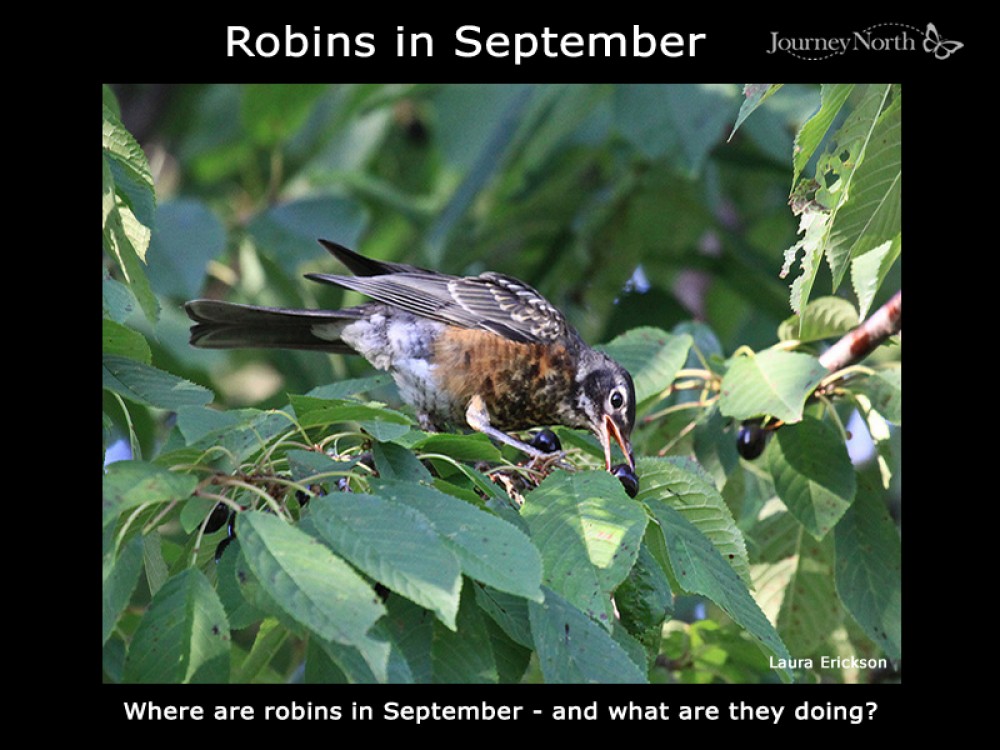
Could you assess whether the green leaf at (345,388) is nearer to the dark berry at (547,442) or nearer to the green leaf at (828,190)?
the dark berry at (547,442)

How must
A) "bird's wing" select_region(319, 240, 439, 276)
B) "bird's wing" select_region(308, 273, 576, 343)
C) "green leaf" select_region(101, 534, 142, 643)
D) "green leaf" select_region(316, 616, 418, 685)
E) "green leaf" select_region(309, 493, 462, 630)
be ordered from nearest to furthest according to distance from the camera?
"green leaf" select_region(316, 616, 418, 685)
"green leaf" select_region(309, 493, 462, 630)
"green leaf" select_region(101, 534, 142, 643)
"bird's wing" select_region(319, 240, 439, 276)
"bird's wing" select_region(308, 273, 576, 343)

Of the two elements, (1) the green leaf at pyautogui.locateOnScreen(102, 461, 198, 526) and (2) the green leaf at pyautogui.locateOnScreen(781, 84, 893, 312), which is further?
(2) the green leaf at pyautogui.locateOnScreen(781, 84, 893, 312)

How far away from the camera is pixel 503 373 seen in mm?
5477

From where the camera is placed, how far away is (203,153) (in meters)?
8.96

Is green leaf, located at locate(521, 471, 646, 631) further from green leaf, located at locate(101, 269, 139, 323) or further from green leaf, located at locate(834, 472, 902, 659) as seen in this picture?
green leaf, located at locate(834, 472, 902, 659)

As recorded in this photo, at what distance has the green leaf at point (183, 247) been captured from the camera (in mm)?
6418

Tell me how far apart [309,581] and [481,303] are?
11.4 feet

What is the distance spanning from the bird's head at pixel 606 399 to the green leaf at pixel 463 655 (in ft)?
5.99

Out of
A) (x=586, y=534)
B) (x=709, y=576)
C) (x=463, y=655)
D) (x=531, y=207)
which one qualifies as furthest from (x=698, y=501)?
(x=531, y=207)

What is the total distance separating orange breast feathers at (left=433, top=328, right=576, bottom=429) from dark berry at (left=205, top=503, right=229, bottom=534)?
104 inches

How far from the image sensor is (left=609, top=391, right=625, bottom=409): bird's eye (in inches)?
192

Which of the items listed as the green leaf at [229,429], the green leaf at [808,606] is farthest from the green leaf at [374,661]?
the green leaf at [808,606]

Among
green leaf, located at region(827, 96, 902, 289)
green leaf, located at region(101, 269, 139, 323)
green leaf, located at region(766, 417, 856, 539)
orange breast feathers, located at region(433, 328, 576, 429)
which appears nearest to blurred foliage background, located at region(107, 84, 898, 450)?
orange breast feathers, located at region(433, 328, 576, 429)
